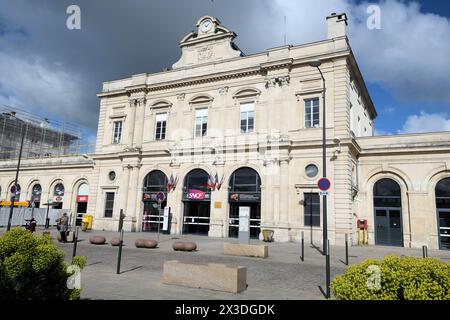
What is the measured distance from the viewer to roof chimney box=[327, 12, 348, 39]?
81.6ft

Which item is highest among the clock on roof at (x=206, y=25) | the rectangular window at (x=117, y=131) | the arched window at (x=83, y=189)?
the clock on roof at (x=206, y=25)

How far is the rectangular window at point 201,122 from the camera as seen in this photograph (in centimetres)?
2872

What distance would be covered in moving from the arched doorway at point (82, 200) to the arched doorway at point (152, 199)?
32.8ft

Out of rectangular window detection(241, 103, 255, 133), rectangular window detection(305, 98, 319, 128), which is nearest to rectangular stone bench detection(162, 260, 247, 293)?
rectangular window detection(305, 98, 319, 128)

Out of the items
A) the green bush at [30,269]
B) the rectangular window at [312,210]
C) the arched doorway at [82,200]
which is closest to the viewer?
the green bush at [30,269]

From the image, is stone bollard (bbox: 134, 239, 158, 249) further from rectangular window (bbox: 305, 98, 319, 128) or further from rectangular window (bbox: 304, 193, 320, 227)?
rectangular window (bbox: 305, 98, 319, 128)

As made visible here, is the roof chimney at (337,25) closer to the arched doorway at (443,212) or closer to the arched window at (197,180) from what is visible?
the arched doorway at (443,212)

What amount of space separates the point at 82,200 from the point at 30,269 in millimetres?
34730

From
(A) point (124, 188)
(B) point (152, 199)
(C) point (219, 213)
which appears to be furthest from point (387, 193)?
(A) point (124, 188)

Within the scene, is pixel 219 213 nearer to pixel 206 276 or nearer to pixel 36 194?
pixel 206 276

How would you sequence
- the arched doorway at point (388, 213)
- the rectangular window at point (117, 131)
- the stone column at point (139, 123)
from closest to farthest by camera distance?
1. the arched doorway at point (388, 213)
2. the stone column at point (139, 123)
3. the rectangular window at point (117, 131)

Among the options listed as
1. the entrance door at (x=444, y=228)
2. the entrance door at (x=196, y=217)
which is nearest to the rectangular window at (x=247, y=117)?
the entrance door at (x=196, y=217)

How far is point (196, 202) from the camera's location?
1106 inches
